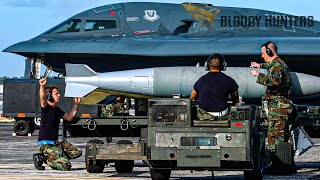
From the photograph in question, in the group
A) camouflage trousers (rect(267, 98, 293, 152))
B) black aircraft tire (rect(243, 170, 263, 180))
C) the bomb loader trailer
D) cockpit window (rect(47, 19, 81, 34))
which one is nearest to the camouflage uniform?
camouflage trousers (rect(267, 98, 293, 152))

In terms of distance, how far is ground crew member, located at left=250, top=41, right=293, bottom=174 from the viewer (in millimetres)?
13133

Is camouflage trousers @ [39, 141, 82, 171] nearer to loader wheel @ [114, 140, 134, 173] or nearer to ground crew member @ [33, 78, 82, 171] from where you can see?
ground crew member @ [33, 78, 82, 171]

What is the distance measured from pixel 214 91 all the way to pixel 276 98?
8.87 feet

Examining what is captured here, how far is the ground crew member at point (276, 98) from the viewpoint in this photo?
13133 millimetres

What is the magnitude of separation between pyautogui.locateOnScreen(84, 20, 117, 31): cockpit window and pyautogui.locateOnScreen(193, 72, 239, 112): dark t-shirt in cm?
1670

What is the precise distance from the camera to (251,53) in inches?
994

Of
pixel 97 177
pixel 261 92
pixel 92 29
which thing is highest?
pixel 92 29

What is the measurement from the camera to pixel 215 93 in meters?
10.8

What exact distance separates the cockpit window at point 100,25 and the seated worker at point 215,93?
16.6 meters

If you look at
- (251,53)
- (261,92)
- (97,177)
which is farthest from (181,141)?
(251,53)

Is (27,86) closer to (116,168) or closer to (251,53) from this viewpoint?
(251,53)

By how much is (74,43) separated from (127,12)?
2.29 meters

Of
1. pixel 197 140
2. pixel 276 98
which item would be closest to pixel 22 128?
pixel 276 98

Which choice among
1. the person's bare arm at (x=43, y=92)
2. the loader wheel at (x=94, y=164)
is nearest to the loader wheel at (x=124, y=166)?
the loader wheel at (x=94, y=164)
